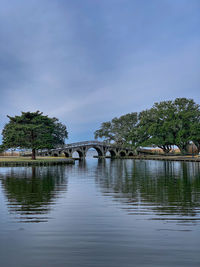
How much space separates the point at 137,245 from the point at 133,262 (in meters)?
1.11

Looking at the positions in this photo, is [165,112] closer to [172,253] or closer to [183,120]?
[183,120]

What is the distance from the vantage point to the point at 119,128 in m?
109

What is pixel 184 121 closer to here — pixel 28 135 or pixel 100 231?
pixel 28 135

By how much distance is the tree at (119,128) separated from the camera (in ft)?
348

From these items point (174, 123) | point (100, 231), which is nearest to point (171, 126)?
point (174, 123)

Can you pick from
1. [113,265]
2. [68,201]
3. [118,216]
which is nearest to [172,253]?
[113,265]

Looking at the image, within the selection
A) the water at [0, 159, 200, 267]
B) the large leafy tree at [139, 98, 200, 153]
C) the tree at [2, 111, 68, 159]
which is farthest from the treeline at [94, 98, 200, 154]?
the water at [0, 159, 200, 267]

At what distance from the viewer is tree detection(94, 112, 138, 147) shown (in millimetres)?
106062

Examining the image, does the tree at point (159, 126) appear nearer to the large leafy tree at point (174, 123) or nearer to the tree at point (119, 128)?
the large leafy tree at point (174, 123)

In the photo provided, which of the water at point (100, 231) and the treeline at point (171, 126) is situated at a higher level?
the treeline at point (171, 126)

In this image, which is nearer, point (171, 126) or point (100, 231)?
point (100, 231)

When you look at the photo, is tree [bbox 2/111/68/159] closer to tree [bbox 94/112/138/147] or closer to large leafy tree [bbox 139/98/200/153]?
large leafy tree [bbox 139/98/200/153]

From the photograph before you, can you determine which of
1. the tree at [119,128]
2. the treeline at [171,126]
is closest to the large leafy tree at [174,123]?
the treeline at [171,126]

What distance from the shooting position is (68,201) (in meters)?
13.2
